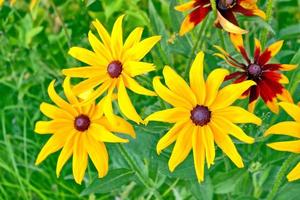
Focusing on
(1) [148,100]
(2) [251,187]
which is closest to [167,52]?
(2) [251,187]

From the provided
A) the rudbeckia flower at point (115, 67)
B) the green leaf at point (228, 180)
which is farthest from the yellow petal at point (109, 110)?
the green leaf at point (228, 180)

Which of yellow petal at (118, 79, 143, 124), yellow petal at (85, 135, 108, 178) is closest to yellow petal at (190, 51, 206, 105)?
yellow petal at (118, 79, 143, 124)

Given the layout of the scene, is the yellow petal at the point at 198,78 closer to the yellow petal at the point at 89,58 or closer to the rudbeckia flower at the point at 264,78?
the rudbeckia flower at the point at 264,78

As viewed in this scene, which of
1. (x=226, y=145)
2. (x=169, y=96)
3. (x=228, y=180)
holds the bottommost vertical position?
(x=228, y=180)

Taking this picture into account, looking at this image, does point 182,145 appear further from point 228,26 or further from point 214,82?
point 228,26

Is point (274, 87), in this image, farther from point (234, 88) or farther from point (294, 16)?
point (294, 16)

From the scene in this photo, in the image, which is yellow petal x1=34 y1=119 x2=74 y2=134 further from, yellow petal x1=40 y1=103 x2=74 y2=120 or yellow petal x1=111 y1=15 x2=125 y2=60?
yellow petal x1=111 y1=15 x2=125 y2=60

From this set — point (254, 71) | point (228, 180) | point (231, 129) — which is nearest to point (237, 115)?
point (231, 129)

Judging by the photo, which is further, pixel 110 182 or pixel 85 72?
pixel 110 182
